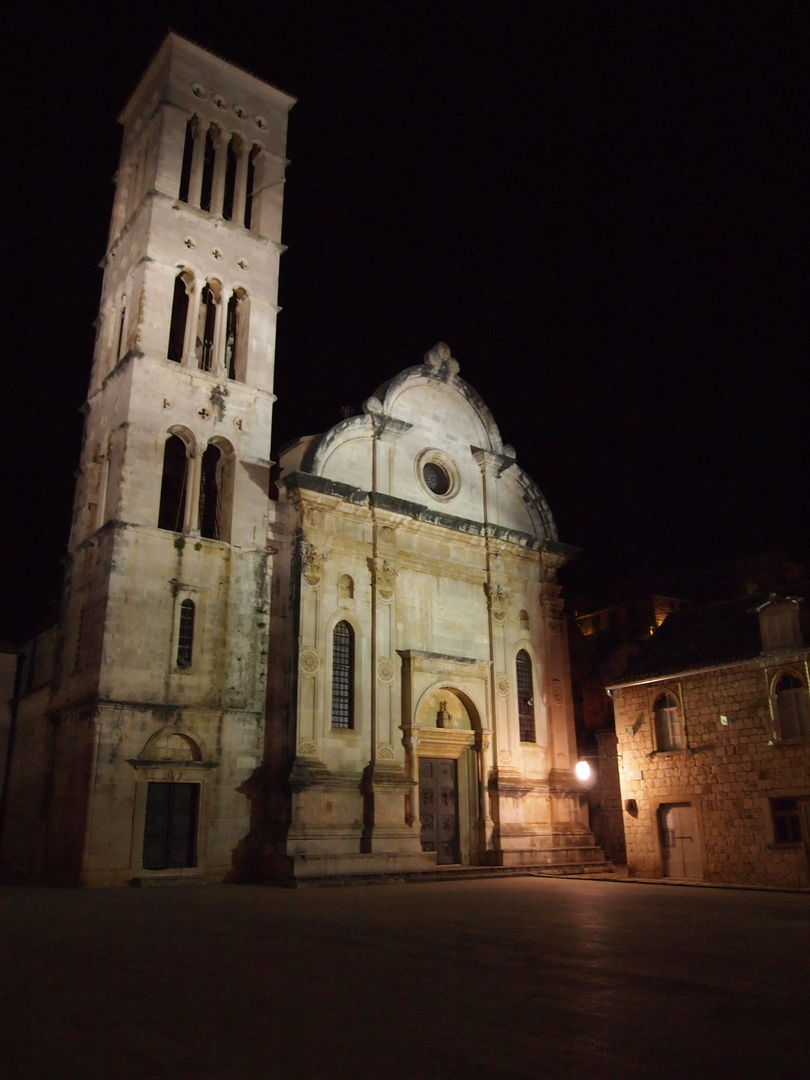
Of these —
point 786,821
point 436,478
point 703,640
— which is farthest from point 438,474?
point 786,821

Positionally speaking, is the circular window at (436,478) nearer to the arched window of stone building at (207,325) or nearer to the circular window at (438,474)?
the circular window at (438,474)

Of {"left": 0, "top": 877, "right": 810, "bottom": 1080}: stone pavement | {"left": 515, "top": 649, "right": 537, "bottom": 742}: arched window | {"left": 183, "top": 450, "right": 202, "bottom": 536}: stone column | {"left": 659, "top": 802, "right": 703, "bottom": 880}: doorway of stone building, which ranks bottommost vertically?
{"left": 0, "top": 877, "right": 810, "bottom": 1080}: stone pavement

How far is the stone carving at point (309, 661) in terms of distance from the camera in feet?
80.6

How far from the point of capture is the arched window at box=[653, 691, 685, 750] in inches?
1005

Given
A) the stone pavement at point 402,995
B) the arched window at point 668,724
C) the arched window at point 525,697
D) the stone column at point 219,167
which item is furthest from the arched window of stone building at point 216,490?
the arched window at point 668,724

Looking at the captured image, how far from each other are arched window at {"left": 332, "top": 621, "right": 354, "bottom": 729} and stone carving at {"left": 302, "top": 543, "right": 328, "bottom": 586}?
1.69 metres

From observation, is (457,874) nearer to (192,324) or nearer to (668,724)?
(668,724)

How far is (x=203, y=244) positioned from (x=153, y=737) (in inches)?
605

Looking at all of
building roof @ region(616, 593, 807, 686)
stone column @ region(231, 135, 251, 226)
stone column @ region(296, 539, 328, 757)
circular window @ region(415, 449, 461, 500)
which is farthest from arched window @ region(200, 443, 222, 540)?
building roof @ region(616, 593, 807, 686)

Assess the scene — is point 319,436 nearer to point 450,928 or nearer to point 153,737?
point 153,737

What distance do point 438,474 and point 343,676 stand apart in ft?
28.0

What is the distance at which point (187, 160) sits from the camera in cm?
2970

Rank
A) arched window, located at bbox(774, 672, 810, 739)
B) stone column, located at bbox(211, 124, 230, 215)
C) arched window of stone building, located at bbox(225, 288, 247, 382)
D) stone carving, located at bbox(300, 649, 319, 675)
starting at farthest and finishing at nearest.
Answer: stone column, located at bbox(211, 124, 230, 215) → arched window of stone building, located at bbox(225, 288, 247, 382) → stone carving, located at bbox(300, 649, 319, 675) → arched window, located at bbox(774, 672, 810, 739)

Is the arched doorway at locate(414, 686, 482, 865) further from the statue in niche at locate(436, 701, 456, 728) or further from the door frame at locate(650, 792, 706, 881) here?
the door frame at locate(650, 792, 706, 881)
